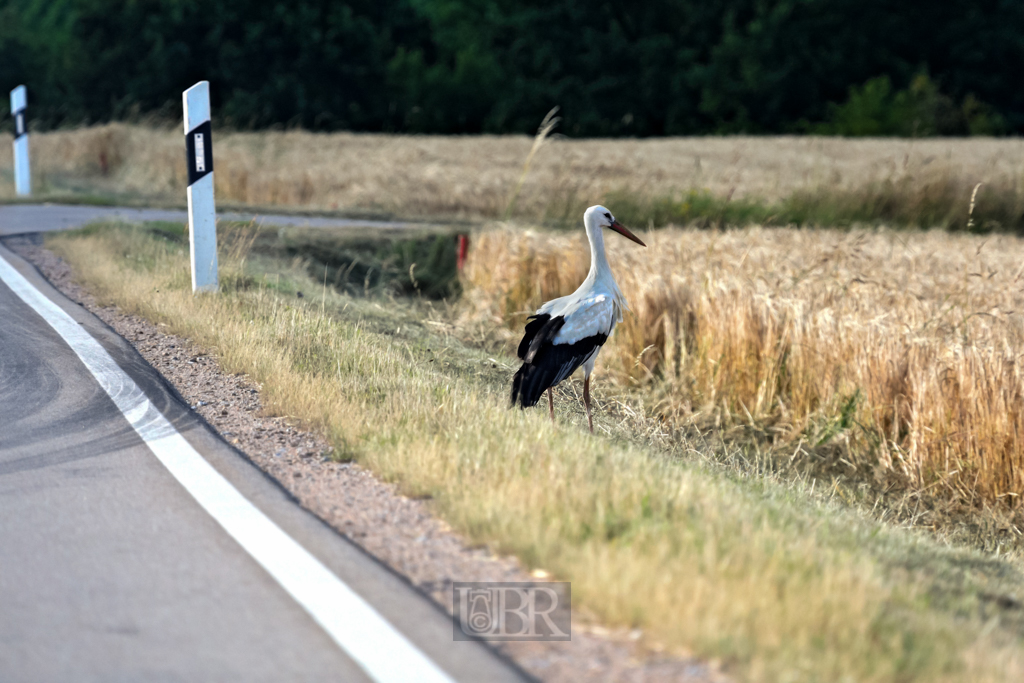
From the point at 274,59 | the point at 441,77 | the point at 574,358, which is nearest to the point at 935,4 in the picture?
the point at 441,77

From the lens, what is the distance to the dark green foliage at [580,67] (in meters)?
51.8

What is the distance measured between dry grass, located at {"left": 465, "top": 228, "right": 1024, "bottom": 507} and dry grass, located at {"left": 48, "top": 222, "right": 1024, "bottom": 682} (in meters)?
1.20

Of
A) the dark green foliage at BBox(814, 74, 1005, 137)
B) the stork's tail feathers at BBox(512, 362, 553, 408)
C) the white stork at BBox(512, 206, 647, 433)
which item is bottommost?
the stork's tail feathers at BBox(512, 362, 553, 408)

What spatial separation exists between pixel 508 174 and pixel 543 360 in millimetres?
16899

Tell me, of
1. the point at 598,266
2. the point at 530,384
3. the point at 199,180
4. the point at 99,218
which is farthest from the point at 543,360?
the point at 99,218

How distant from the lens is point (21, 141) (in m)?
19.8

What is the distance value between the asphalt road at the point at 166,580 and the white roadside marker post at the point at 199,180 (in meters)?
3.33

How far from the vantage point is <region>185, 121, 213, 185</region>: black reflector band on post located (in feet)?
29.3

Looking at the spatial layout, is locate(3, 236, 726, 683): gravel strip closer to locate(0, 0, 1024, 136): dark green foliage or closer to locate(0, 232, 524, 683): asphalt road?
locate(0, 232, 524, 683): asphalt road

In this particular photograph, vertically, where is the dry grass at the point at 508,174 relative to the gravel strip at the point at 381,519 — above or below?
above

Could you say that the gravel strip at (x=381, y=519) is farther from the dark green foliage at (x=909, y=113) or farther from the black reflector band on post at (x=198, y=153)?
the dark green foliage at (x=909, y=113)

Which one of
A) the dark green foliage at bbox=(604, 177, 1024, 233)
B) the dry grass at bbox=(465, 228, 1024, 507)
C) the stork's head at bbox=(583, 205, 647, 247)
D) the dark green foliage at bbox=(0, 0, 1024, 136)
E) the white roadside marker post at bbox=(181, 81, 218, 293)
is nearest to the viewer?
the stork's head at bbox=(583, 205, 647, 247)

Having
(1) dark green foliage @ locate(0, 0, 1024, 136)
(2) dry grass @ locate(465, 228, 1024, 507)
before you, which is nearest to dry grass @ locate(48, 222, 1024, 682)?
(2) dry grass @ locate(465, 228, 1024, 507)

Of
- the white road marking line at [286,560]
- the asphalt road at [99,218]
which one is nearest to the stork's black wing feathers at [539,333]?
the white road marking line at [286,560]
